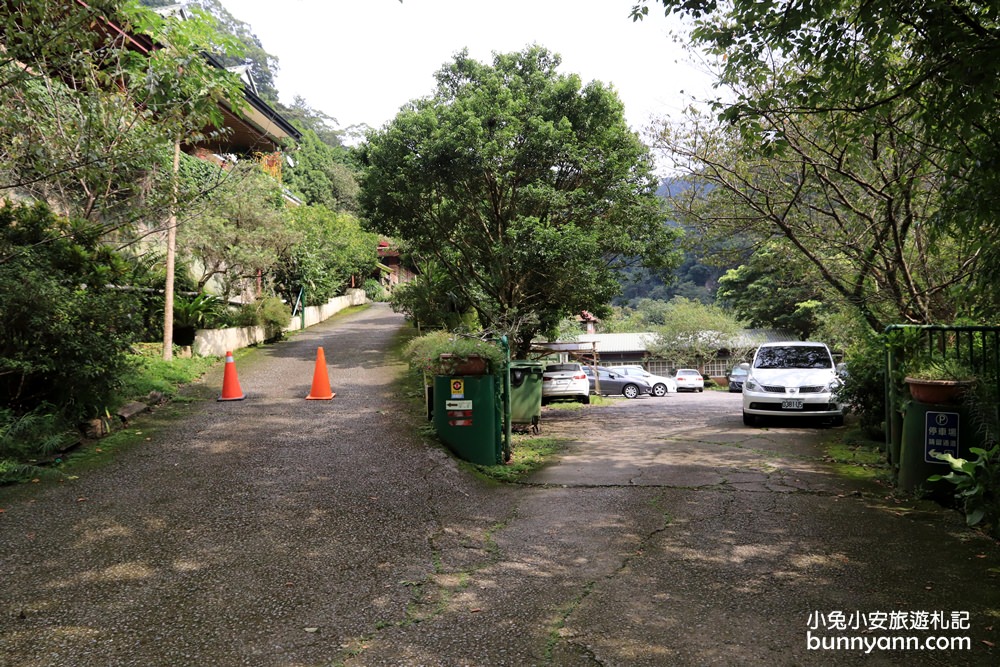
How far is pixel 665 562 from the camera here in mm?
4426

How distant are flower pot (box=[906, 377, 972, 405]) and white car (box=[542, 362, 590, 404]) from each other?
14.4 meters

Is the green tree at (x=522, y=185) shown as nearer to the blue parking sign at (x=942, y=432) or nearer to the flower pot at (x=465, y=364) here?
the flower pot at (x=465, y=364)

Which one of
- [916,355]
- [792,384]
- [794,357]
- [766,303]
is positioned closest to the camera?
[916,355]

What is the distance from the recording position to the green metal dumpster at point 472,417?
24.2 feet

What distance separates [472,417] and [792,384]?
6590mm

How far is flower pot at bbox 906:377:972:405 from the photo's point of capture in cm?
538

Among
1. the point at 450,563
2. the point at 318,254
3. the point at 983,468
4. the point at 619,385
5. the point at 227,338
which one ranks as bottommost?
the point at 619,385

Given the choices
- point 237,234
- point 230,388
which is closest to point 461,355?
point 230,388

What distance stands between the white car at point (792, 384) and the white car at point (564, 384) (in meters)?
8.11

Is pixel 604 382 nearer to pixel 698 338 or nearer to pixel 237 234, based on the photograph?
pixel 237 234

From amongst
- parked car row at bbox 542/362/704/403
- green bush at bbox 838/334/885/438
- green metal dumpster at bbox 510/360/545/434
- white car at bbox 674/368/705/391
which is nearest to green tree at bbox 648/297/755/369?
parked car row at bbox 542/362/704/403

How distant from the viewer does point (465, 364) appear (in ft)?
24.1

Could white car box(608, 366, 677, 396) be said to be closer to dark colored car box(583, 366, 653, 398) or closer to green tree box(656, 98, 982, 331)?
dark colored car box(583, 366, 653, 398)

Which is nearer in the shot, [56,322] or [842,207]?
[56,322]
